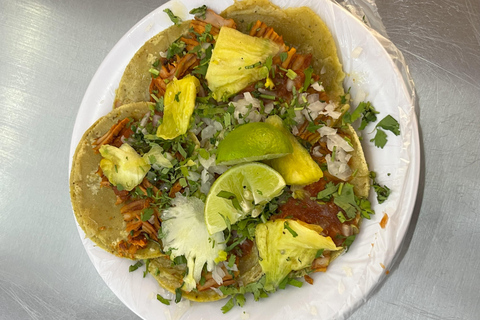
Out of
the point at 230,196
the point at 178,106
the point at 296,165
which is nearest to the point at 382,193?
the point at 296,165

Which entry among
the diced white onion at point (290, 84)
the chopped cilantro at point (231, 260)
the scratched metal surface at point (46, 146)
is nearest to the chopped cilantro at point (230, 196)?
the chopped cilantro at point (231, 260)

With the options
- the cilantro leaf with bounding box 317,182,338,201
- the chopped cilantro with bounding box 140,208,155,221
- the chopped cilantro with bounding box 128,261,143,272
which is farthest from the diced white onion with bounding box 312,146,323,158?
the chopped cilantro with bounding box 128,261,143,272

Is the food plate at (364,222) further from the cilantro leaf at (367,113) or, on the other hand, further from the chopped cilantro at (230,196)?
the chopped cilantro at (230,196)

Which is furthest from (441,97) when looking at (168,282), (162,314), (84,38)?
(84,38)

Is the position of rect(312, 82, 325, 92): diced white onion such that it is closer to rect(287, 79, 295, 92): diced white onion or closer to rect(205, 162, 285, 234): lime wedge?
rect(287, 79, 295, 92): diced white onion

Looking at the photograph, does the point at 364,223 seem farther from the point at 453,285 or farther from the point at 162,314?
the point at 162,314

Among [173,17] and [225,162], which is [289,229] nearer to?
[225,162]
